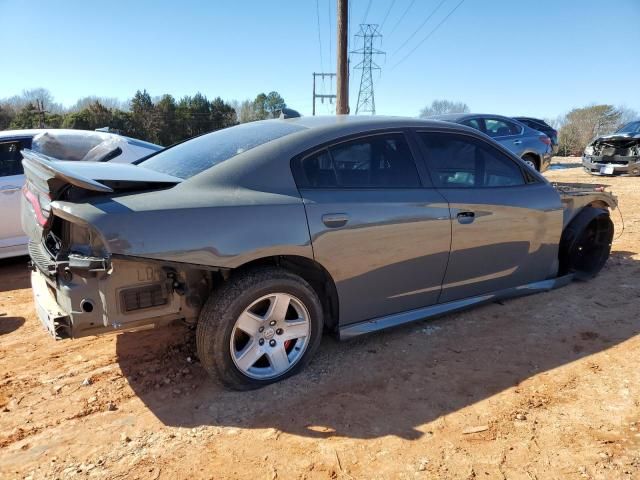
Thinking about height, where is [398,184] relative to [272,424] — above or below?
above

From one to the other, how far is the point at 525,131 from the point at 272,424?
392 inches

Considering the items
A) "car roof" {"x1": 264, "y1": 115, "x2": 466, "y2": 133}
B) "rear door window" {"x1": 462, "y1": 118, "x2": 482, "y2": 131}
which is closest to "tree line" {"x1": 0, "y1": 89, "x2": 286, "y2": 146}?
"rear door window" {"x1": 462, "y1": 118, "x2": 482, "y2": 131}

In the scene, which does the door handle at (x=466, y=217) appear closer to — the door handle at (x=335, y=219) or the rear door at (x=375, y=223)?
the rear door at (x=375, y=223)

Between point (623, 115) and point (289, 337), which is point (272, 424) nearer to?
point (289, 337)

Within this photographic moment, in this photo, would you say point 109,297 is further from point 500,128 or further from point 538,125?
point 538,125

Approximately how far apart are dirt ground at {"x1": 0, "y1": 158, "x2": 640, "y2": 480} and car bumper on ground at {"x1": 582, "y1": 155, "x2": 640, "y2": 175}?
11.5 metres

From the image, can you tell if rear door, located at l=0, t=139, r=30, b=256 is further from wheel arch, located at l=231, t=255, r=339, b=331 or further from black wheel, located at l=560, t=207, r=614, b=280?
black wheel, located at l=560, t=207, r=614, b=280

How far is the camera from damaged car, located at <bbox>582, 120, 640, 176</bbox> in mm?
13242

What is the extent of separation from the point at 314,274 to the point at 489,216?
148 cm

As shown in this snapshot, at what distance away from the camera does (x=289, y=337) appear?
2.91m

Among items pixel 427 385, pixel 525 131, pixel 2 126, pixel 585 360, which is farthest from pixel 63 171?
pixel 2 126

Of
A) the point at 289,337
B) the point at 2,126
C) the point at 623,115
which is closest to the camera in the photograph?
the point at 289,337

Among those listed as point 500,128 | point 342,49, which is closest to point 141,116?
point 342,49

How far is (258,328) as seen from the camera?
2797mm
